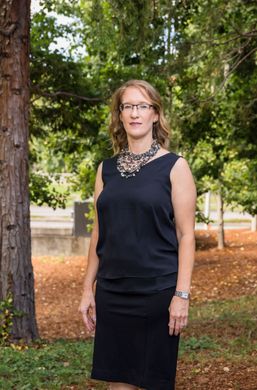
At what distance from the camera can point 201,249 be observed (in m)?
19.7

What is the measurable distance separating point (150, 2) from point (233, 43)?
9.30 ft

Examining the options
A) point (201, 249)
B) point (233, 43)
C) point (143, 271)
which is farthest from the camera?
point (201, 249)

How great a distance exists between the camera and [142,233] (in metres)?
3.31

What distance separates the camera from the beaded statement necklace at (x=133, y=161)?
11.2 ft

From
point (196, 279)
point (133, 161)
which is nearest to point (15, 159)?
point (133, 161)

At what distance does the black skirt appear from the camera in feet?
11.0

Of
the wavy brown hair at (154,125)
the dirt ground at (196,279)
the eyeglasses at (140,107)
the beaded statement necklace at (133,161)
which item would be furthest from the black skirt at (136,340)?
the dirt ground at (196,279)

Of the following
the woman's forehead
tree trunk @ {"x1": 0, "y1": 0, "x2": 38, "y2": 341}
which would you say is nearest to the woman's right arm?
the woman's forehead

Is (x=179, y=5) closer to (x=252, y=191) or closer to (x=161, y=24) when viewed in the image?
(x=161, y=24)

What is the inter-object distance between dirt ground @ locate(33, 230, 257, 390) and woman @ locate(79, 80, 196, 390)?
6740mm

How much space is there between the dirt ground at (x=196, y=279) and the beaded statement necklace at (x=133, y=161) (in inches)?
270

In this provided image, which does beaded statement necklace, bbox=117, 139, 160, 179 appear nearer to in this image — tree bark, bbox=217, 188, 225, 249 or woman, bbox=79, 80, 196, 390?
woman, bbox=79, 80, 196, 390

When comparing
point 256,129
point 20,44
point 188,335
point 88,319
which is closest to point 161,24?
point 256,129

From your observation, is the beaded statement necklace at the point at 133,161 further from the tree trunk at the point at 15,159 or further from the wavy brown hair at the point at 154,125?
the tree trunk at the point at 15,159
